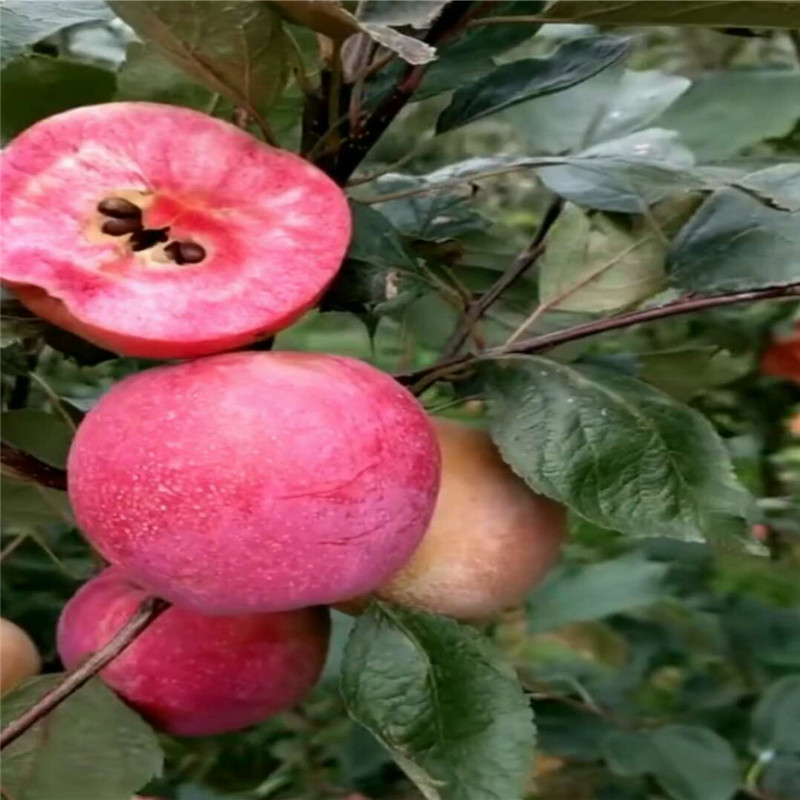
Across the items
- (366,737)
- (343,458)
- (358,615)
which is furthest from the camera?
(366,737)

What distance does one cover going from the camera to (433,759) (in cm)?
45

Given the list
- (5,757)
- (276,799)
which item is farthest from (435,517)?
(276,799)

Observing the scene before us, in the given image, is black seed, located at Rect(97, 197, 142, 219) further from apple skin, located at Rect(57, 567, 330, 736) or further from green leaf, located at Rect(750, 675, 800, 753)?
green leaf, located at Rect(750, 675, 800, 753)

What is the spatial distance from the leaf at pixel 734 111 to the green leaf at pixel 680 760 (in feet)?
1.13

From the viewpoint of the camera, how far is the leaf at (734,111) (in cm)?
64

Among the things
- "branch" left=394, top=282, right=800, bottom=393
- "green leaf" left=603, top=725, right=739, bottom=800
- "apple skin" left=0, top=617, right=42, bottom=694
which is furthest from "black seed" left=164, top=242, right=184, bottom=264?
"green leaf" left=603, top=725, right=739, bottom=800

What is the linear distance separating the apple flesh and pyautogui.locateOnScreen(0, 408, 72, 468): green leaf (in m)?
0.15

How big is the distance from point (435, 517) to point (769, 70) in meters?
0.32

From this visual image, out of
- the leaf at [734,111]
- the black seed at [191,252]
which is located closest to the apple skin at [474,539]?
the black seed at [191,252]

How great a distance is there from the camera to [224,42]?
421 millimetres

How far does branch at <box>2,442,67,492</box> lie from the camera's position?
0.50m

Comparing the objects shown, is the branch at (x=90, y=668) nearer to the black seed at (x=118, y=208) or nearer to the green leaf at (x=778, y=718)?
the black seed at (x=118, y=208)

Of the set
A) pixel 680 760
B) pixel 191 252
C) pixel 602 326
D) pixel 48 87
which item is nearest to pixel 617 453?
pixel 602 326

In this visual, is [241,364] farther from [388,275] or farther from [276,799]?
[276,799]
